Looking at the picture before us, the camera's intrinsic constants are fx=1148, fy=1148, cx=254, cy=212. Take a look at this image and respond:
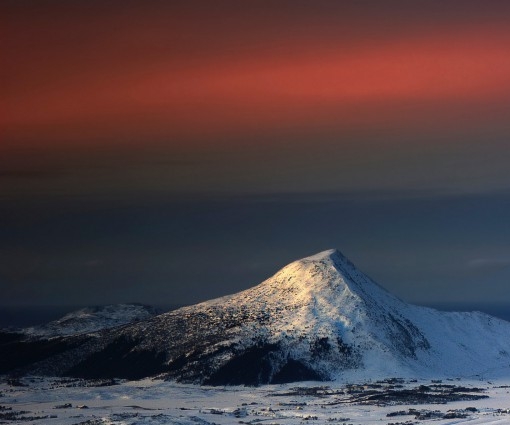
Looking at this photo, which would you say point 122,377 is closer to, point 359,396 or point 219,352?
point 219,352

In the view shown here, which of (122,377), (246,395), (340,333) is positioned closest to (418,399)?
(246,395)

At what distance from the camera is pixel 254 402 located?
158 meters

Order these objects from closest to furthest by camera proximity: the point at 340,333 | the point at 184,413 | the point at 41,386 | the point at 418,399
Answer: the point at 184,413
the point at 418,399
the point at 41,386
the point at 340,333

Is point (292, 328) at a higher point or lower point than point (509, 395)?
higher

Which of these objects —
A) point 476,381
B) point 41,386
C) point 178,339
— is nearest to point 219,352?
point 178,339

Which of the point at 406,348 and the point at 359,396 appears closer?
the point at 359,396

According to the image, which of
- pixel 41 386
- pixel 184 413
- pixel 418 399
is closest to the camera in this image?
pixel 184 413

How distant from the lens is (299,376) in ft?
598

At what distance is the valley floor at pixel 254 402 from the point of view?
454ft

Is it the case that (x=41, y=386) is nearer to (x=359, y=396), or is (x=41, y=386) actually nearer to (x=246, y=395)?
(x=246, y=395)

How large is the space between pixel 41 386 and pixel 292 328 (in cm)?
4361

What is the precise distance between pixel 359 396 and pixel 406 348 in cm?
3942

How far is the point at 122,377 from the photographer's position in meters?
187

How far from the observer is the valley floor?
13825 cm
